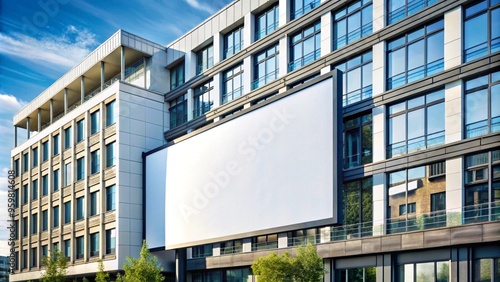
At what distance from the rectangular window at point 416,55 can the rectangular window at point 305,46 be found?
16.2 feet

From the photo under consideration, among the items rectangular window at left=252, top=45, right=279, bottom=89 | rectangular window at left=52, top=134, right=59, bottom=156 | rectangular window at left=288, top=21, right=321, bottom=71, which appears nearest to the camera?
rectangular window at left=288, top=21, right=321, bottom=71

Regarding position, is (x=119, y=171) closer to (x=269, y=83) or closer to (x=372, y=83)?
(x=269, y=83)

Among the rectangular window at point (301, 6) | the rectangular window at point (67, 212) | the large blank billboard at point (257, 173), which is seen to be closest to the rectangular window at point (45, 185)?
the rectangular window at point (67, 212)

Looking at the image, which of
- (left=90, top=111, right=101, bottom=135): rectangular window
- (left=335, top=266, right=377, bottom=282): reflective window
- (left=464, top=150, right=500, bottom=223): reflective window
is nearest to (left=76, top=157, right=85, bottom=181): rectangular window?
(left=90, top=111, right=101, bottom=135): rectangular window

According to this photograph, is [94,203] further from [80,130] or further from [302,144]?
[302,144]

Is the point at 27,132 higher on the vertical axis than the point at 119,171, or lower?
higher

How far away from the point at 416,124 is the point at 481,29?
4707mm

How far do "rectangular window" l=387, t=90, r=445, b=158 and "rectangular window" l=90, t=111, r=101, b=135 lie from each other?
23603 millimetres

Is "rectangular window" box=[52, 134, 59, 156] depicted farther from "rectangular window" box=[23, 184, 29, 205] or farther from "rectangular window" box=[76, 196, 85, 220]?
"rectangular window" box=[23, 184, 29, 205]

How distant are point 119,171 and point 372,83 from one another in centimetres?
1934

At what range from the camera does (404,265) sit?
2506 cm

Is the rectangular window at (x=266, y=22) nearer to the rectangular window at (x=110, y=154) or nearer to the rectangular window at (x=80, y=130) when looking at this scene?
the rectangular window at (x=110, y=154)

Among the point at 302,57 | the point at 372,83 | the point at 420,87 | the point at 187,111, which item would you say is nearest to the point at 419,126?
the point at 420,87

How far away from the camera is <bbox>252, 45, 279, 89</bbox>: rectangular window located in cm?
3419
